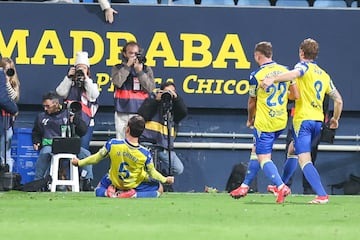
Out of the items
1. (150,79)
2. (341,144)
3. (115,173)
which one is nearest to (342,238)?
(115,173)

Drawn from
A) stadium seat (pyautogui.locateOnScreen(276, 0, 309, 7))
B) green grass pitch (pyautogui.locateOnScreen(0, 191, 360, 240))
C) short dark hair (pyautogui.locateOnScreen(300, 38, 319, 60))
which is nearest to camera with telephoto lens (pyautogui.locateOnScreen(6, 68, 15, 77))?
green grass pitch (pyautogui.locateOnScreen(0, 191, 360, 240))

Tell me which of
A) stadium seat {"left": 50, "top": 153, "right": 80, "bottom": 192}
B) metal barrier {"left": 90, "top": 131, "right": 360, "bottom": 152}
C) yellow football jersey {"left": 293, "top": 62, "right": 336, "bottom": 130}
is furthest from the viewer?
metal barrier {"left": 90, "top": 131, "right": 360, "bottom": 152}

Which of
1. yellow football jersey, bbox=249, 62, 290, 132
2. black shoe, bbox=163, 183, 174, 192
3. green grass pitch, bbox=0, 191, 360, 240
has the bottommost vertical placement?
black shoe, bbox=163, 183, 174, 192

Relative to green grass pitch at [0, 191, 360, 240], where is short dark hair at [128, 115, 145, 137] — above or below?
above

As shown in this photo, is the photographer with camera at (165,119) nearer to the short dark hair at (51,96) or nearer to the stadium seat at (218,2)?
the short dark hair at (51,96)

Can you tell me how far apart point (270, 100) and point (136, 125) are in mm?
1752

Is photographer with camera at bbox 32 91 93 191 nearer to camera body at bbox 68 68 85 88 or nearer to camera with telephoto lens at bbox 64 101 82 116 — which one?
camera with telephoto lens at bbox 64 101 82 116

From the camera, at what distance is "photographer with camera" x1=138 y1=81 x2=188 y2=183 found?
56.2ft

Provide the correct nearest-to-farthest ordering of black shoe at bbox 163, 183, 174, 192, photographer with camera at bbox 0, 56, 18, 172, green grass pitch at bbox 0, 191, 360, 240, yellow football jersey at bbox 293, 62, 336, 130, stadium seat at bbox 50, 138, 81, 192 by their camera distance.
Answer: green grass pitch at bbox 0, 191, 360, 240
yellow football jersey at bbox 293, 62, 336, 130
photographer with camera at bbox 0, 56, 18, 172
stadium seat at bbox 50, 138, 81, 192
black shoe at bbox 163, 183, 174, 192

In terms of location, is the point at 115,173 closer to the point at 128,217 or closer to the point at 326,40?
the point at 128,217

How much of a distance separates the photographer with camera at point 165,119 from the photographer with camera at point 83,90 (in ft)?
2.95

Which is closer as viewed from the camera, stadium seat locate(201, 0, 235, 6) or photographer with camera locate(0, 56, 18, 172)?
photographer with camera locate(0, 56, 18, 172)

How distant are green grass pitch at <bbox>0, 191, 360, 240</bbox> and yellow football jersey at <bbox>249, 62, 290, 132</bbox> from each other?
0.97 m

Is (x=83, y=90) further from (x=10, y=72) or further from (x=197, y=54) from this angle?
(x=197, y=54)
